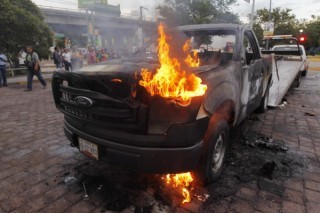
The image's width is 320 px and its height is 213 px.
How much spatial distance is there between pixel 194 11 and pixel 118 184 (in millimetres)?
2888

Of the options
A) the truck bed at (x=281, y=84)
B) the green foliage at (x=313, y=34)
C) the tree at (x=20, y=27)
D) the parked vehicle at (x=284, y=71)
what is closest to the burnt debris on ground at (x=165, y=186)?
the truck bed at (x=281, y=84)

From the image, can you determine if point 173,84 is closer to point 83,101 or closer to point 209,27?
point 83,101

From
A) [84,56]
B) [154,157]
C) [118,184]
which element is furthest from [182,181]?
[84,56]

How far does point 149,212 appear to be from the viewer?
242 centimetres

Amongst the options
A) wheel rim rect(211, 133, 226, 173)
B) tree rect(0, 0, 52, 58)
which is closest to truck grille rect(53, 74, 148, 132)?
wheel rim rect(211, 133, 226, 173)

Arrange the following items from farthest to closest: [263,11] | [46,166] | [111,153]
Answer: [263,11] → [46,166] → [111,153]

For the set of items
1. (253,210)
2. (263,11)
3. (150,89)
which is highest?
(263,11)

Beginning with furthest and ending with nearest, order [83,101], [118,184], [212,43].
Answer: [212,43]
[118,184]
[83,101]

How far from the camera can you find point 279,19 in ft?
136

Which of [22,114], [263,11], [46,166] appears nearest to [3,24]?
[22,114]

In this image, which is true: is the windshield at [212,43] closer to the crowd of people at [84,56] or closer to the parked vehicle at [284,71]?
the crowd of people at [84,56]

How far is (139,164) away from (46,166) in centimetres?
181

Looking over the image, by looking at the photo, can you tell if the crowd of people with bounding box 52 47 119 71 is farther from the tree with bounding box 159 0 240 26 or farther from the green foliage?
the green foliage

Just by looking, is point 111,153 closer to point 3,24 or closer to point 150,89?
point 150,89
